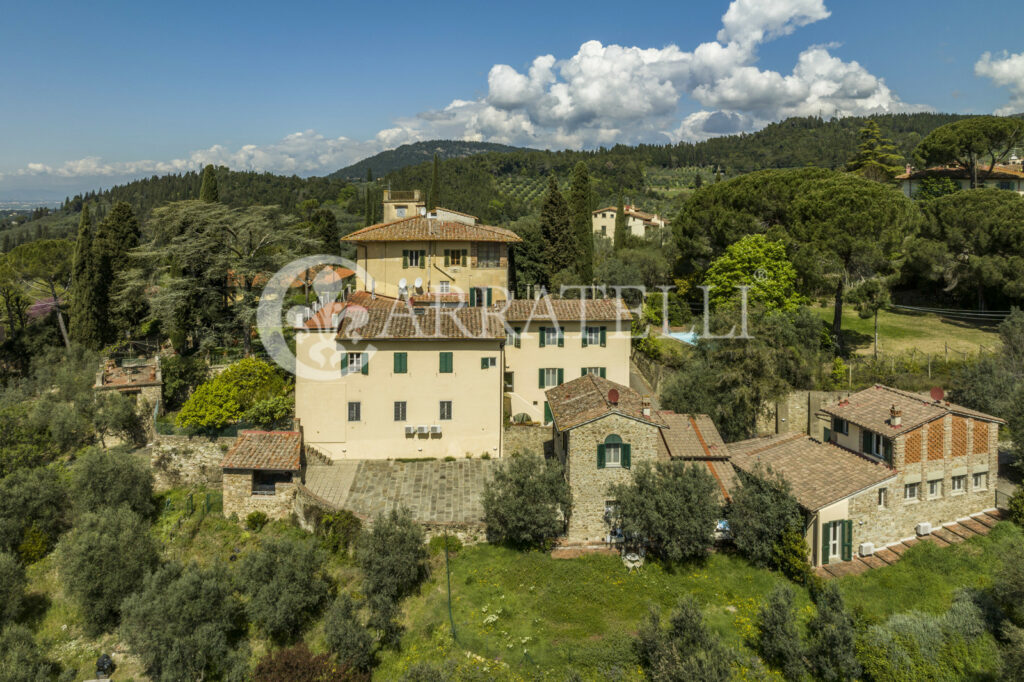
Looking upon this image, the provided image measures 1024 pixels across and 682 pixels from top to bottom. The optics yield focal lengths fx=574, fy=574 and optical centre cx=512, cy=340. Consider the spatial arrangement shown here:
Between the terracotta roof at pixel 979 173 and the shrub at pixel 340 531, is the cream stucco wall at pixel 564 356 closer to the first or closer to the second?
the shrub at pixel 340 531

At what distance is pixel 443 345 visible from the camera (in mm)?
22984

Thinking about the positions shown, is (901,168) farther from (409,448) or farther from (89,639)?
(89,639)

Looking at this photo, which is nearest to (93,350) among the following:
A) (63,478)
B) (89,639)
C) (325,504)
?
(63,478)

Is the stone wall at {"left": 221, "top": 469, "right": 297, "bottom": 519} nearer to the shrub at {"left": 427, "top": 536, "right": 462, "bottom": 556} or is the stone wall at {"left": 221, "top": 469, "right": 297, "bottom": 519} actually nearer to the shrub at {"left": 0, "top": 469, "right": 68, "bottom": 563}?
the shrub at {"left": 427, "top": 536, "right": 462, "bottom": 556}

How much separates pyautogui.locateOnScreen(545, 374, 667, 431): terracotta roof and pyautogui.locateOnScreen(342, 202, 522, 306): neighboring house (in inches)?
501

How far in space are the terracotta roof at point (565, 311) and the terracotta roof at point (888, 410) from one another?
9.26 metres

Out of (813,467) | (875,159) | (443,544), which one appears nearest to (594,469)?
(443,544)

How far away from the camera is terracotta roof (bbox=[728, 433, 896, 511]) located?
57.1 feet

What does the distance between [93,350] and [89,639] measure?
20.9 meters

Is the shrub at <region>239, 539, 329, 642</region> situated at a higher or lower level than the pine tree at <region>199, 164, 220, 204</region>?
lower

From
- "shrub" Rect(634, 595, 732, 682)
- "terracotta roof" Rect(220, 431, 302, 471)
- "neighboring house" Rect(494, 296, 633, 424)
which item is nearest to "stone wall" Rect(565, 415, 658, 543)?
"shrub" Rect(634, 595, 732, 682)

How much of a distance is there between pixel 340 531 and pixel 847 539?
15626mm

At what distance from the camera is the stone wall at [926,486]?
17.7 meters

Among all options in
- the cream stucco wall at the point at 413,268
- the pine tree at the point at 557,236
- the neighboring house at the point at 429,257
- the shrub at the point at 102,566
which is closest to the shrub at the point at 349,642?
the shrub at the point at 102,566
